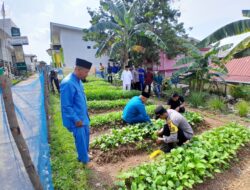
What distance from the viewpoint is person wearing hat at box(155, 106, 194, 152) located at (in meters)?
4.50

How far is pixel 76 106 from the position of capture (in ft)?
13.2

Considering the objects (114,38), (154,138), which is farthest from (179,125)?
(114,38)

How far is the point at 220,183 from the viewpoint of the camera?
12.4ft

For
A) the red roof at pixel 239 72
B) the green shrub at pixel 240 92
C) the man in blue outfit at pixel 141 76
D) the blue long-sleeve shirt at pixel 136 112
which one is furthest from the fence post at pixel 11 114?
the red roof at pixel 239 72

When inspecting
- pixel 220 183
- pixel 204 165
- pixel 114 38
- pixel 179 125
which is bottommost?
pixel 220 183

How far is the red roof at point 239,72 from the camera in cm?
1628

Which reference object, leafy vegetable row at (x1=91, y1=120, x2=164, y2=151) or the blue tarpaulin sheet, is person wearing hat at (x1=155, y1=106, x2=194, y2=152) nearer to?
leafy vegetable row at (x1=91, y1=120, x2=164, y2=151)

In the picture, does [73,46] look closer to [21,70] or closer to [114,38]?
[21,70]

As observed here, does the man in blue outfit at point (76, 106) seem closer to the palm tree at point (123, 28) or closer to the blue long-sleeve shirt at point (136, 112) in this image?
the blue long-sleeve shirt at point (136, 112)

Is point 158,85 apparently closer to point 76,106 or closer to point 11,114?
point 76,106

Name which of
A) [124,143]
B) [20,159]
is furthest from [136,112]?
[20,159]

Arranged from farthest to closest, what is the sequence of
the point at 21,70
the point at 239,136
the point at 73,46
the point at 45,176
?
the point at 21,70 < the point at 73,46 < the point at 239,136 < the point at 45,176

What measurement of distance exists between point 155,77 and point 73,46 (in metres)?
15.1

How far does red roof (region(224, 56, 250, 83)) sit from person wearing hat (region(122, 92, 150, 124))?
12.1 m
